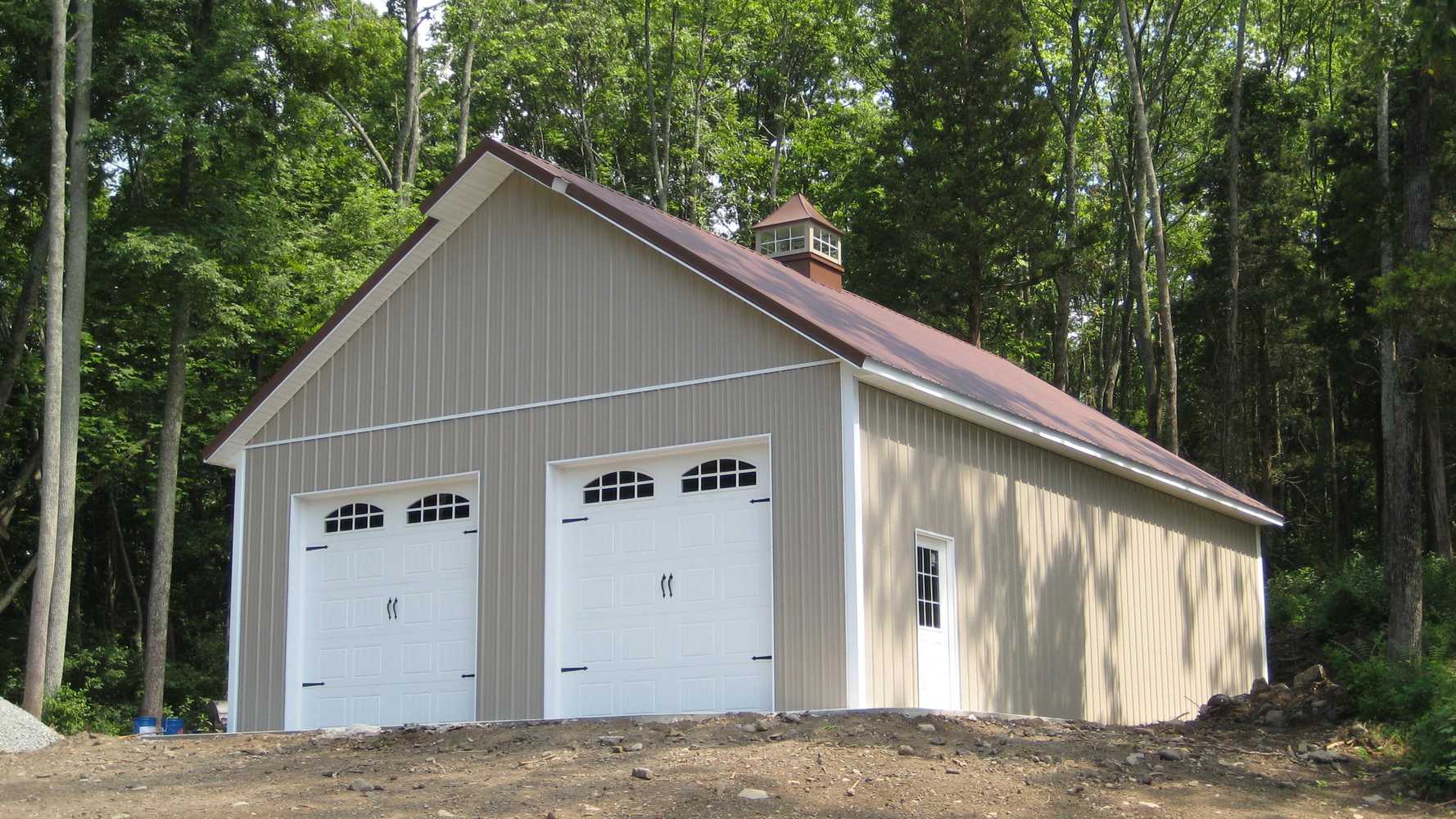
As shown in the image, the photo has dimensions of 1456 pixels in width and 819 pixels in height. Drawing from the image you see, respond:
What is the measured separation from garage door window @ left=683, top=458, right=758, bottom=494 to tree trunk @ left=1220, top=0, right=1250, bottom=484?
19376 mm

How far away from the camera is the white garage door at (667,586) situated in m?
12.8

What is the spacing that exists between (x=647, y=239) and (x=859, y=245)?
62.5 feet

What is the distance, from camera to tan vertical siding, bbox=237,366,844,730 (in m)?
12.3

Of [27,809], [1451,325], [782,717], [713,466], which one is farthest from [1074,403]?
[27,809]

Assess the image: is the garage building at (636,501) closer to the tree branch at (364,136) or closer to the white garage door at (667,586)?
the white garage door at (667,586)

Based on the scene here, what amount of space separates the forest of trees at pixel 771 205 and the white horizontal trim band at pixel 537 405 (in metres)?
5.84

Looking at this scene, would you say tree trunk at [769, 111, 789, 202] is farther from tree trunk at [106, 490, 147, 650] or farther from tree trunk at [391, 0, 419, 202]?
tree trunk at [106, 490, 147, 650]

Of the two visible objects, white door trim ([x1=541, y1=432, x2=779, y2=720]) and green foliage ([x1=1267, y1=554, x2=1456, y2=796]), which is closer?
green foliage ([x1=1267, y1=554, x2=1456, y2=796])

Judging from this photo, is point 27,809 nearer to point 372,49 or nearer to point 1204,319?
point 372,49

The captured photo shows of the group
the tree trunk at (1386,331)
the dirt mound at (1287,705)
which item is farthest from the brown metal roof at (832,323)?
the dirt mound at (1287,705)

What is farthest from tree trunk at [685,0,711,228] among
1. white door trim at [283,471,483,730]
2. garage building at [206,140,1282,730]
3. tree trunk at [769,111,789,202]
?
white door trim at [283,471,483,730]

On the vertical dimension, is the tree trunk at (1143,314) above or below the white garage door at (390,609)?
above

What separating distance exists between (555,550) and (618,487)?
2.87ft

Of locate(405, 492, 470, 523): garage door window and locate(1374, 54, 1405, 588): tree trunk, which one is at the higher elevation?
locate(1374, 54, 1405, 588): tree trunk
